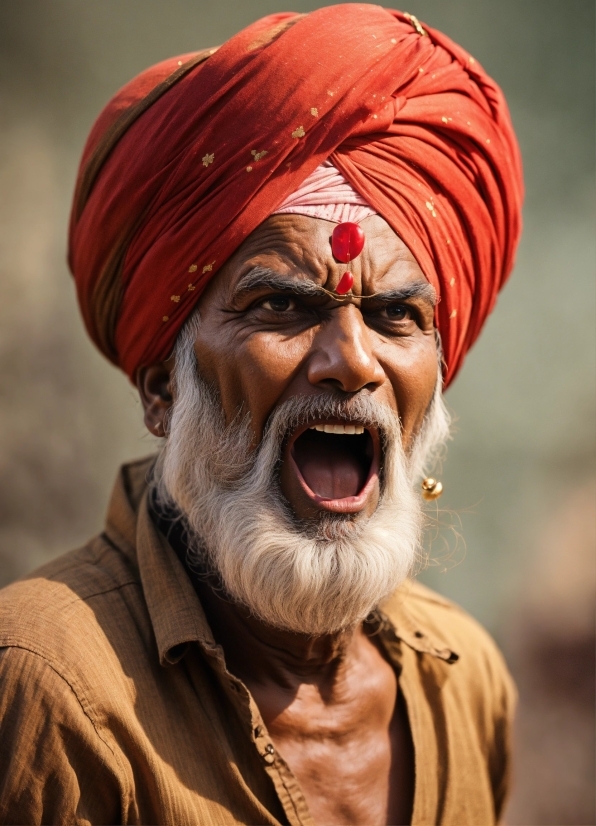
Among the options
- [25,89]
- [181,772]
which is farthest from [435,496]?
[25,89]

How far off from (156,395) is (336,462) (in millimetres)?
569

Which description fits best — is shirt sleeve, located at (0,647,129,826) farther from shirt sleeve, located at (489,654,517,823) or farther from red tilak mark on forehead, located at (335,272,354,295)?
shirt sleeve, located at (489,654,517,823)

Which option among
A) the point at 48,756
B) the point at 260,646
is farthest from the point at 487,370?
the point at 48,756

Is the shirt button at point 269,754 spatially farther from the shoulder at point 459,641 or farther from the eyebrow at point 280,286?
the eyebrow at point 280,286

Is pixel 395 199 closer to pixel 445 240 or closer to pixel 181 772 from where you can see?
pixel 445 240

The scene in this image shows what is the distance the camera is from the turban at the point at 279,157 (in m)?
2.05

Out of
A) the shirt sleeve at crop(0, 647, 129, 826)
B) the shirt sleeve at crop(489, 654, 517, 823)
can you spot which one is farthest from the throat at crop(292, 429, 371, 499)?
the shirt sleeve at crop(489, 654, 517, 823)

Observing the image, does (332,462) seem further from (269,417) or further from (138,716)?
(138,716)

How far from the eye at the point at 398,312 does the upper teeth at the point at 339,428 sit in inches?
12.5

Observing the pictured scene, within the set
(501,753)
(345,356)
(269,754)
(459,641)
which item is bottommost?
(501,753)

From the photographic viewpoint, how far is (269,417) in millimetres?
2078

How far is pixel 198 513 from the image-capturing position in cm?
225

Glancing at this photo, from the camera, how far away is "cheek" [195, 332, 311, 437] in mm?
2045

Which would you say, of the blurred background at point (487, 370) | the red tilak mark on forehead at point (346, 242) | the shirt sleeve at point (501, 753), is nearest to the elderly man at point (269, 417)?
the red tilak mark on forehead at point (346, 242)
